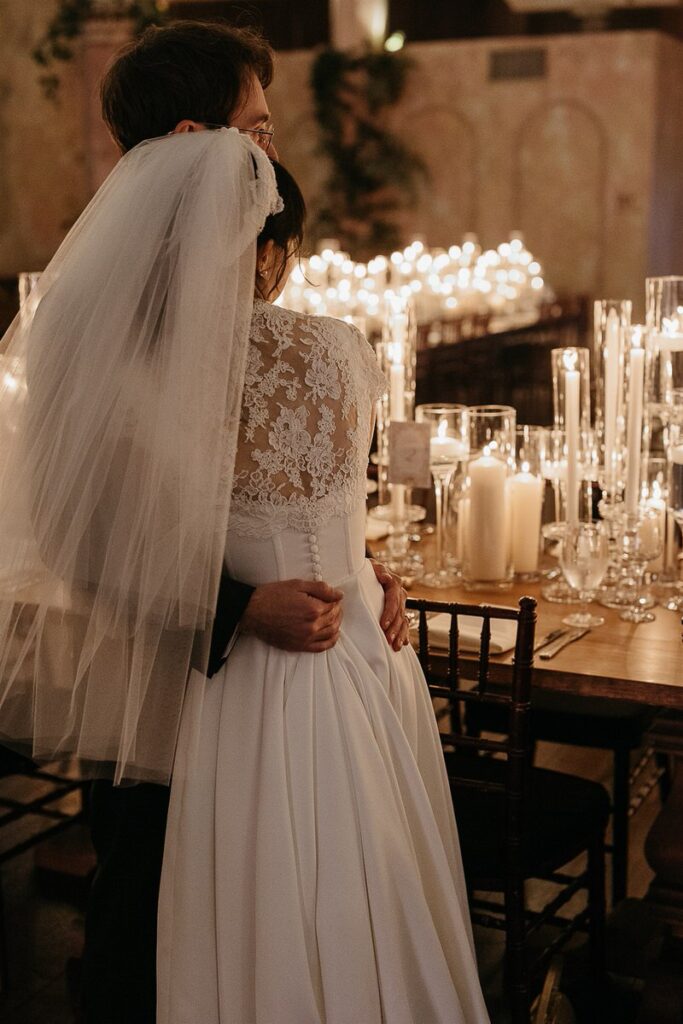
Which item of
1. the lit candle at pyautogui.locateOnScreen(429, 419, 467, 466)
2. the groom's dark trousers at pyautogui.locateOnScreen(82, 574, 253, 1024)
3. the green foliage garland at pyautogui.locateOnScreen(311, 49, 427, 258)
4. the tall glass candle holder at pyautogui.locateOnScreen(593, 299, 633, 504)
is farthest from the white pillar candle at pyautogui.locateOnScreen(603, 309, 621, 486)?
the green foliage garland at pyautogui.locateOnScreen(311, 49, 427, 258)

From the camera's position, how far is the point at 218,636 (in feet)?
5.86

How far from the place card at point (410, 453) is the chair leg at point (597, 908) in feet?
2.84

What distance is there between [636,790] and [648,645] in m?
1.32

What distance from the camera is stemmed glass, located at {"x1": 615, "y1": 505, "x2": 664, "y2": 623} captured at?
97.1 inches

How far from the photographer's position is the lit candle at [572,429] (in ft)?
8.43

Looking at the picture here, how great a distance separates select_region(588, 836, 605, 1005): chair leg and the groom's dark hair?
1.59 meters

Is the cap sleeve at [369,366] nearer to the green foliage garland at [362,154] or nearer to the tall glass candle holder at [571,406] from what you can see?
the tall glass candle holder at [571,406]

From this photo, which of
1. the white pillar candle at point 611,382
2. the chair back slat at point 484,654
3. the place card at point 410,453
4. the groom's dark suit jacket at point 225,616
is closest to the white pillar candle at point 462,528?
the place card at point 410,453

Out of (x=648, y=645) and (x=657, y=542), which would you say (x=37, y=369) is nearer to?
(x=648, y=645)

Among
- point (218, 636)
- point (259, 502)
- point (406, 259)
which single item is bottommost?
point (218, 636)

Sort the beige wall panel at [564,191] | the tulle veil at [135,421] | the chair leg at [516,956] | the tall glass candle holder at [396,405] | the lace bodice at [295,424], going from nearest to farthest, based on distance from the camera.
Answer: the tulle veil at [135,421] → the lace bodice at [295,424] → the chair leg at [516,956] → the tall glass candle holder at [396,405] → the beige wall panel at [564,191]

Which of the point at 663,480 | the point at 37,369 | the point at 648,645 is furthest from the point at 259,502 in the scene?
the point at 663,480

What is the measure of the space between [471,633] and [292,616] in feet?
2.14

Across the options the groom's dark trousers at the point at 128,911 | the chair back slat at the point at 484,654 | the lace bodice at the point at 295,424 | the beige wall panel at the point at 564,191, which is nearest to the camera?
the lace bodice at the point at 295,424
